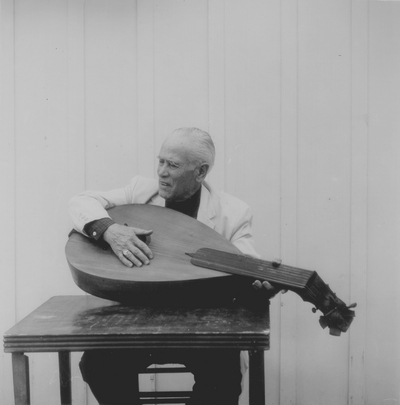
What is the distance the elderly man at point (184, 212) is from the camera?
76.8 inches

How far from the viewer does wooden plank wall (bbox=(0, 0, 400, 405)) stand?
2.74m

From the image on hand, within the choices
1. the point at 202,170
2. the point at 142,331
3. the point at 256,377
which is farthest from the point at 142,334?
the point at 202,170

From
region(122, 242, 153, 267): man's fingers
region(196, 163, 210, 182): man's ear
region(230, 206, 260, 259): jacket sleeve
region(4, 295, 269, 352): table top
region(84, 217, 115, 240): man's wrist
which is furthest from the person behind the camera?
region(196, 163, 210, 182): man's ear

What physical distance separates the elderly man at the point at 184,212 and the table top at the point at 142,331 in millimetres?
176

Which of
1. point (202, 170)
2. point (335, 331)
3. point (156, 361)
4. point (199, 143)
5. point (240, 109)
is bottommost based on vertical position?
point (156, 361)

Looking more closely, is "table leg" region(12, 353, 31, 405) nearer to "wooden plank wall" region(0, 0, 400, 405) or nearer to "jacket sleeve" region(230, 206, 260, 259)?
"jacket sleeve" region(230, 206, 260, 259)

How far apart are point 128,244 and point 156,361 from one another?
18.1 inches

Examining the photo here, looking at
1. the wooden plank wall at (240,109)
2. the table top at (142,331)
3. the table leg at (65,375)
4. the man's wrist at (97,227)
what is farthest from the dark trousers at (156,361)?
the wooden plank wall at (240,109)

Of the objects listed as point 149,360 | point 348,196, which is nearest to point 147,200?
point 149,360

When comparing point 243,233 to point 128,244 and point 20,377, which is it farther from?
point 20,377

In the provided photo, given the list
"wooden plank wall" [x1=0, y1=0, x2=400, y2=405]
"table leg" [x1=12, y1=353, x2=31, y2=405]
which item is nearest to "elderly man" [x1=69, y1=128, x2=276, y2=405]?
"table leg" [x1=12, y1=353, x2=31, y2=405]

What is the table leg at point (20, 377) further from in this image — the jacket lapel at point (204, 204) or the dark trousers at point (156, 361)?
the jacket lapel at point (204, 204)

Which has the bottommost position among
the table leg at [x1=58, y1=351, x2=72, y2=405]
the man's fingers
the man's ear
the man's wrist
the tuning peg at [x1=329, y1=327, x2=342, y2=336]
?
the table leg at [x1=58, y1=351, x2=72, y2=405]

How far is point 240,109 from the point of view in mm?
2760
